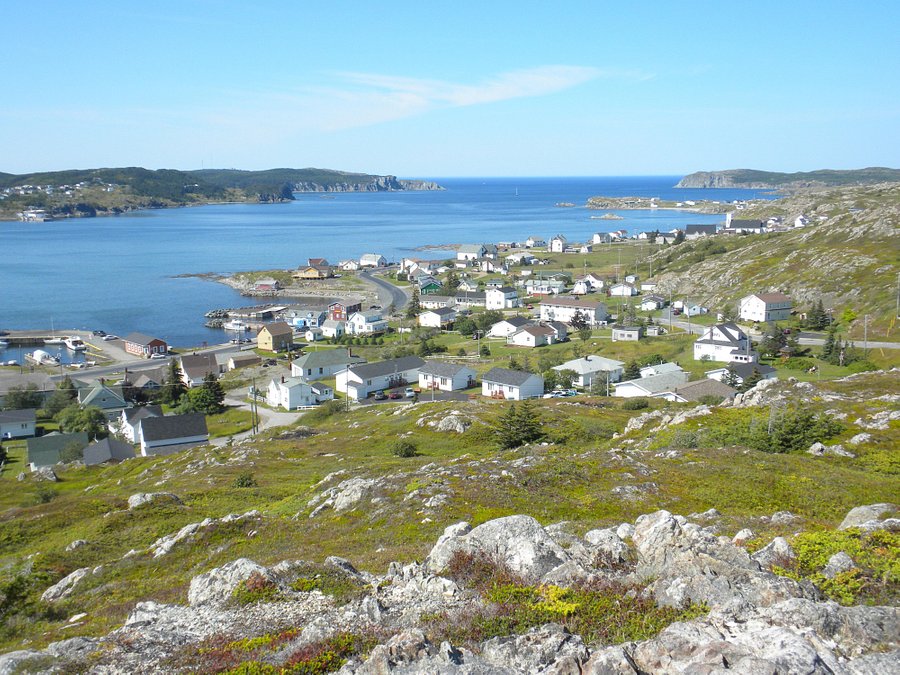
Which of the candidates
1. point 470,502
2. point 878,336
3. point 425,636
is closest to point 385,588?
point 425,636

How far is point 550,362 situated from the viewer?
63906 mm

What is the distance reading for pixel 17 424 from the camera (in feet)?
180

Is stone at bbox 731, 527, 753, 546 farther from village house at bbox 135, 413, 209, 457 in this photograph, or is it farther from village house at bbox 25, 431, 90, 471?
village house at bbox 25, 431, 90, 471

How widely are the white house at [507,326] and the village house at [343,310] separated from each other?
23914mm

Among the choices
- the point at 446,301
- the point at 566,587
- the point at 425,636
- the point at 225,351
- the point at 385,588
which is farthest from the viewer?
the point at 446,301

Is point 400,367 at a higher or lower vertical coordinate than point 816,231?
lower

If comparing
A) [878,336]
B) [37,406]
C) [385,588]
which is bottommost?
[37,406]

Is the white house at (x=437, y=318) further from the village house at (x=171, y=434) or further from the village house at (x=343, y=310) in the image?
the village house at (x=171, y=434)

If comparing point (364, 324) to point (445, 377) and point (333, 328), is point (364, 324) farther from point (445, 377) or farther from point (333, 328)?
point (445, 377)

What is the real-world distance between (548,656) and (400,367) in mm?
54884

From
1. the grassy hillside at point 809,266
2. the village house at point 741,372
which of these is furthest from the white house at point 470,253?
the village house at point 741,372

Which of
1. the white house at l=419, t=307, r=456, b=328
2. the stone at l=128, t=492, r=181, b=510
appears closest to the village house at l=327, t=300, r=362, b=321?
the white house at l=419, t=307, r=456, b=328

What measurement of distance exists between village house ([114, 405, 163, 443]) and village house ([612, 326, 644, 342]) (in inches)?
1893

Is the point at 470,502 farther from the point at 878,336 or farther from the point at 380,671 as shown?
the point at 878,336
